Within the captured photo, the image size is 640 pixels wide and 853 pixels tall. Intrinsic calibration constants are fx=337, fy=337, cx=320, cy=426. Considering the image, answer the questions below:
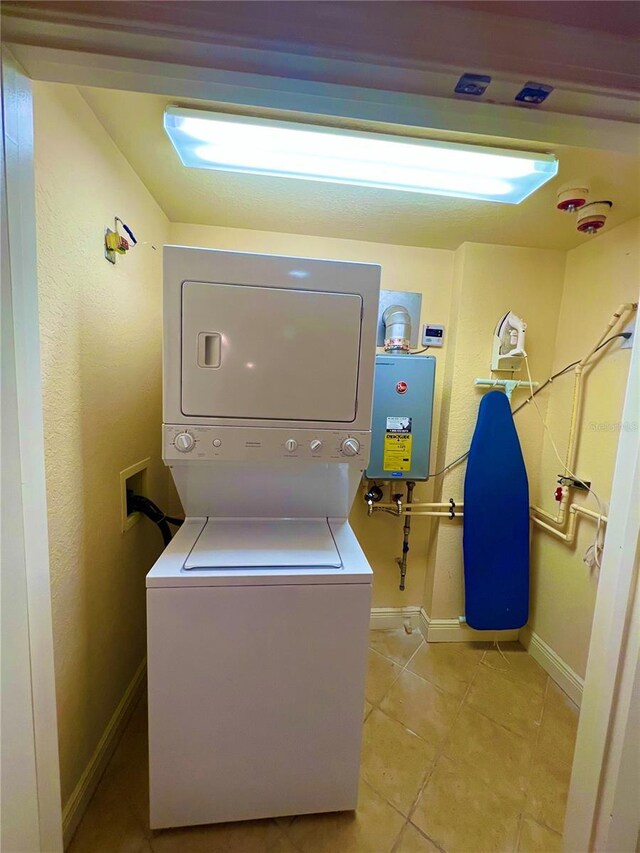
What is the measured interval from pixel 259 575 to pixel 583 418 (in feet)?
6.37

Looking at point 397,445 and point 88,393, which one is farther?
point 397,445

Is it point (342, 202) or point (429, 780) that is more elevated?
point (342, 202)

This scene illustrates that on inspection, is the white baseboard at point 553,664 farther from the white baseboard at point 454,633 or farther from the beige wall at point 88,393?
the beige wall at point 88,393

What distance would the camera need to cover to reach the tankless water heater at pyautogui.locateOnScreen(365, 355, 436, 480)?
197 centimetres

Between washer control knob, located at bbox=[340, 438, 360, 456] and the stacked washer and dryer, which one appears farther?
washer control knob, located at bbox=[340, 438, 360, 456]

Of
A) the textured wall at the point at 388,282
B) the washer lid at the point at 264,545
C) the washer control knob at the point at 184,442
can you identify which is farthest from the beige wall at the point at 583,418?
the washer control knob at the point at 184,442

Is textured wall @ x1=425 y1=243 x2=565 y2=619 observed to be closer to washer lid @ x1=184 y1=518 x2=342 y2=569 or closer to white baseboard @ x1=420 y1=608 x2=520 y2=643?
white baseboard @ x1=420 y1=608 x2=520 y2=643

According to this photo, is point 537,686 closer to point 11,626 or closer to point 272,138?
point 11,626

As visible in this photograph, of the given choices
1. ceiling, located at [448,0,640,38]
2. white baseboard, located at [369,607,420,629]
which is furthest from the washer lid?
ceiling, located at [448,0,640,38]

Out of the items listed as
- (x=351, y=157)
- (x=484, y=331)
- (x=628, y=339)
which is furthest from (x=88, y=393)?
(x=628, y=339)

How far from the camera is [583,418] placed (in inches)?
75.1

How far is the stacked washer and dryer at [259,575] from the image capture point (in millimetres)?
1135

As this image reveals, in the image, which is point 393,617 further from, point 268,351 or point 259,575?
point 268,351

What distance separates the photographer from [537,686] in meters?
1.98
